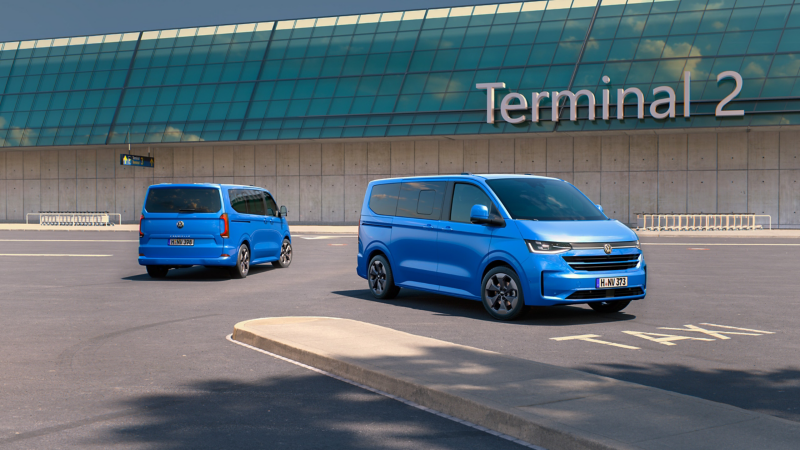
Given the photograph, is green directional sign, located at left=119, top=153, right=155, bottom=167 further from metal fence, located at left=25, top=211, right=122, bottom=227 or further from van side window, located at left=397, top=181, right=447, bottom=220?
van side window, located at left=397, top=181, right=447, bottom=220

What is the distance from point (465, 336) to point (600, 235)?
2336 millimetres

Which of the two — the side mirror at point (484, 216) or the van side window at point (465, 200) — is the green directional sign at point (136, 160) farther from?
the side mirror at point (484, 216)

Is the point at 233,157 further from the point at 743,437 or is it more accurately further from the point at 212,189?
the point at 743,437

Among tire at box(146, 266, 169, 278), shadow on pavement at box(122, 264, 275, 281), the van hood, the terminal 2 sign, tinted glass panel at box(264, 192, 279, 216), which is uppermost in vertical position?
the terminal 2 sign

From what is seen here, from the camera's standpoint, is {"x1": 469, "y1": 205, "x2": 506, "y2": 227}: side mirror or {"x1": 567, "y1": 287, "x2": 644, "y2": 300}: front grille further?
{"x1": 469, "y1": 205, "x2": 506, "y2": 227}: side mirror

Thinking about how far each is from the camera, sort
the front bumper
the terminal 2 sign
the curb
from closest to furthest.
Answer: the curb → the front bumper → the terminal 2 sign

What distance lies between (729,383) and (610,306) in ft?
14.1

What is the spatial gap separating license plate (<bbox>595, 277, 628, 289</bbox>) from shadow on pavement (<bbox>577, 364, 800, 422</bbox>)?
2589 millimetres

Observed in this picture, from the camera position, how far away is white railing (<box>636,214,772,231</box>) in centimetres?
3819

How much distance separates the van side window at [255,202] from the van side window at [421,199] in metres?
5.17

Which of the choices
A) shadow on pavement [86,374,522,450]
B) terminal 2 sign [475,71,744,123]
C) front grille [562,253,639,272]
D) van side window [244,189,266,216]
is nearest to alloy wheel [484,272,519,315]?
front grille [562,253,639,272]

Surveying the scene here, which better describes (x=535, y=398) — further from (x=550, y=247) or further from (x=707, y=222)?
(x=707, y=222)

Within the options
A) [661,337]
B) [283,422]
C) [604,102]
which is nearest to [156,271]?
[661,337]

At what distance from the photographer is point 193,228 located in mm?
15234
